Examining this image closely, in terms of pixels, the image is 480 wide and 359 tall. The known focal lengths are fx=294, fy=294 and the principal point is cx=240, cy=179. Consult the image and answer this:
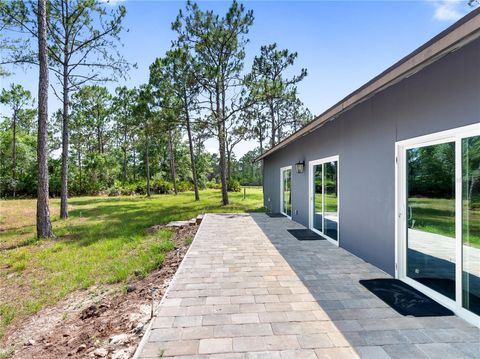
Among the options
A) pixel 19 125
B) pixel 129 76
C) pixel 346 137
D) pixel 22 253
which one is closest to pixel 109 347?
pixel 346 137

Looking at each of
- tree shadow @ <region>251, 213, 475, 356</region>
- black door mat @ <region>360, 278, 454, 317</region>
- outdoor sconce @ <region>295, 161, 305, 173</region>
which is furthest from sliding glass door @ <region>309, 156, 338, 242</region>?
black door mat @ <region>360, 278, 454, 317</region>

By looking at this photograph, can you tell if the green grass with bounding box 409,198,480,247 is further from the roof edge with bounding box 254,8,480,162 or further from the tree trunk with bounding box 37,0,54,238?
the tree trunk with bounding box 37,0,54,238

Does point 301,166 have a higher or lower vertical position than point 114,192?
higher

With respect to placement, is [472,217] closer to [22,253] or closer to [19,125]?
[22,253]

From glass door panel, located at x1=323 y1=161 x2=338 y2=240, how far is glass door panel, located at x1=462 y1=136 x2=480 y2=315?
324 cm

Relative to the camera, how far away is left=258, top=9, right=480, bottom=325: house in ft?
9.17

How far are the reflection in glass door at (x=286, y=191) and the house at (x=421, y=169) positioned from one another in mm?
4089

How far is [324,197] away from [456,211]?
12.5ft

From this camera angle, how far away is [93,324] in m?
3.29

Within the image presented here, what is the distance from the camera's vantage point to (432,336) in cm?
253

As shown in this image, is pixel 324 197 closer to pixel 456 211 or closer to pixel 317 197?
pixel 317 197

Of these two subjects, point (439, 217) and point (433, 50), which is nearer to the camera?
point (433, 50)

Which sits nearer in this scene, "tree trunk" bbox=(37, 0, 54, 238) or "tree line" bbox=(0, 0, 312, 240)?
"tree trunk" bbox=(37, 0, 54, 238)

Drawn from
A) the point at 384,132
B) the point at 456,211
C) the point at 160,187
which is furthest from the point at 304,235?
the point at 160,187
